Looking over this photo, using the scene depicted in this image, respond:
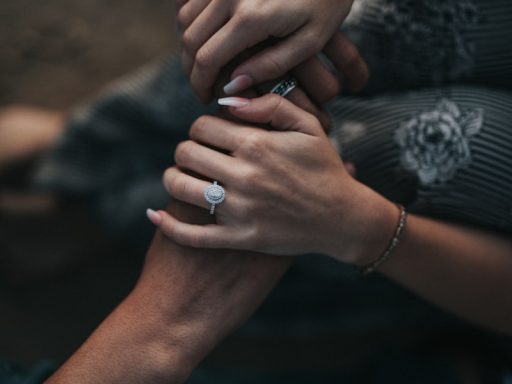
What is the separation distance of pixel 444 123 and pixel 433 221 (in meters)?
0.13

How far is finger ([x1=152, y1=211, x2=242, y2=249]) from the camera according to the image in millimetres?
683

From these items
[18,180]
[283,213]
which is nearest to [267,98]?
[283,213]

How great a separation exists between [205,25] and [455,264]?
17.5 inches

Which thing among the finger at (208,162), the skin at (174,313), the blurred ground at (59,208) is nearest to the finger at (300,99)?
the skin at (174,313)

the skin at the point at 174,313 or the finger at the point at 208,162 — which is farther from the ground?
the finger at the point at 208,162

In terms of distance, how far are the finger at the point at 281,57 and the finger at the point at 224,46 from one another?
0.02m

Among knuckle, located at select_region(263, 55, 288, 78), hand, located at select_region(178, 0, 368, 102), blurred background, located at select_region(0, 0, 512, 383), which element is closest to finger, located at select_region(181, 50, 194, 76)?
hand, located at select_region(178, 0, 368, 102)

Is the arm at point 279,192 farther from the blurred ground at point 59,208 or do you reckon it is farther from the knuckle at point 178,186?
the blurred ground at point 59,208

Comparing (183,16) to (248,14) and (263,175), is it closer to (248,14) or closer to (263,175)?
(248,14)

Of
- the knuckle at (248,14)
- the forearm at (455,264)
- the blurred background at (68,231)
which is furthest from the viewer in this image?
the blurred background at (68,231)

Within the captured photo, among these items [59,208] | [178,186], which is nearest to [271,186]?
[178,186]

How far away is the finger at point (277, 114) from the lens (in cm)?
68

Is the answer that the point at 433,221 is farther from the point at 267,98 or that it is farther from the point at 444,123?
the point at 267,98

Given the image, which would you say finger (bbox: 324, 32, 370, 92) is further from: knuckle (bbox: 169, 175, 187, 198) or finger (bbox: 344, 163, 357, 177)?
knuckle (bbox: 169, 175, 187, 198)
